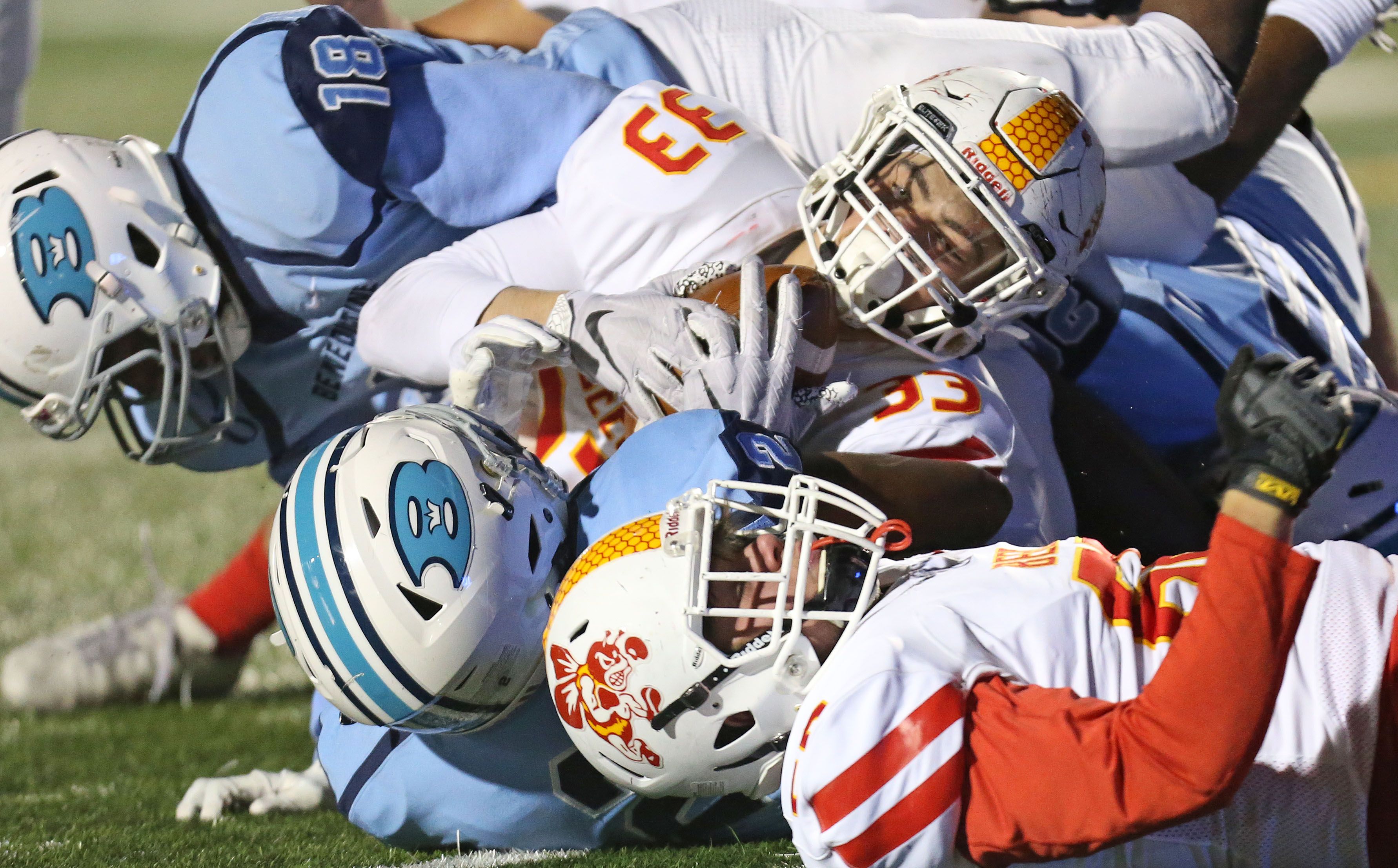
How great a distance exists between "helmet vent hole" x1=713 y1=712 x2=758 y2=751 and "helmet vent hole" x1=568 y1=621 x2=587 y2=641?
0.74 feet

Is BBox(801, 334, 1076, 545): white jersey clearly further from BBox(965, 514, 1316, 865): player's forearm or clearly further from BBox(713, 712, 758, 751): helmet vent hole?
BBox(965, 514, 1316, 865): player's forearm

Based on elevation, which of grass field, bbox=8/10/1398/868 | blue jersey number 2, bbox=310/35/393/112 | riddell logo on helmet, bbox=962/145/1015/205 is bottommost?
grass field, bbox=8/10/1398/868

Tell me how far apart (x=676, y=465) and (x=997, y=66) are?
1.14 meters

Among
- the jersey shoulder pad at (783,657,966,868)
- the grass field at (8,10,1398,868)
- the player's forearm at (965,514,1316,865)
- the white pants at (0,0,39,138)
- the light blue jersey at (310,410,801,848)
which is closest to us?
the player's forearm at (965,514,1316,865)

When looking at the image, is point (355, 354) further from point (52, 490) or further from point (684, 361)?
point (52, 490)

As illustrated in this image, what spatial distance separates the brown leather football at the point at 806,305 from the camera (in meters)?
2.50

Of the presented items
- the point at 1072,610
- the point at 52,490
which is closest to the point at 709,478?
the point at 1072,610

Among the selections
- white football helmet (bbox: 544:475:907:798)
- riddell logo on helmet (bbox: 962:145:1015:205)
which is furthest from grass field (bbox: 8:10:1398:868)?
riddell logo on helmet (bbox: 962:145:1015:205)

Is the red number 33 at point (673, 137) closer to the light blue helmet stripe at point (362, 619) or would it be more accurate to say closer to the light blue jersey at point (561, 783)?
the light blue jersey at point (561, 783)

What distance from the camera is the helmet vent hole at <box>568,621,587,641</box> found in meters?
1.97

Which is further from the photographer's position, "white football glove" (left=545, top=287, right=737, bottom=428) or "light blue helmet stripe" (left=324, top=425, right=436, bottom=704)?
"white football glove" (left=545, top=287, right=737, bottom=428)

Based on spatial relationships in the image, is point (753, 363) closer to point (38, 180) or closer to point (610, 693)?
point (610, 693)

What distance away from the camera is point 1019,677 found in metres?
1.82

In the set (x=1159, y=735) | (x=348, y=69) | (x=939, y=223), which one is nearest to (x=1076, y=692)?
(x=1159, y=735)
